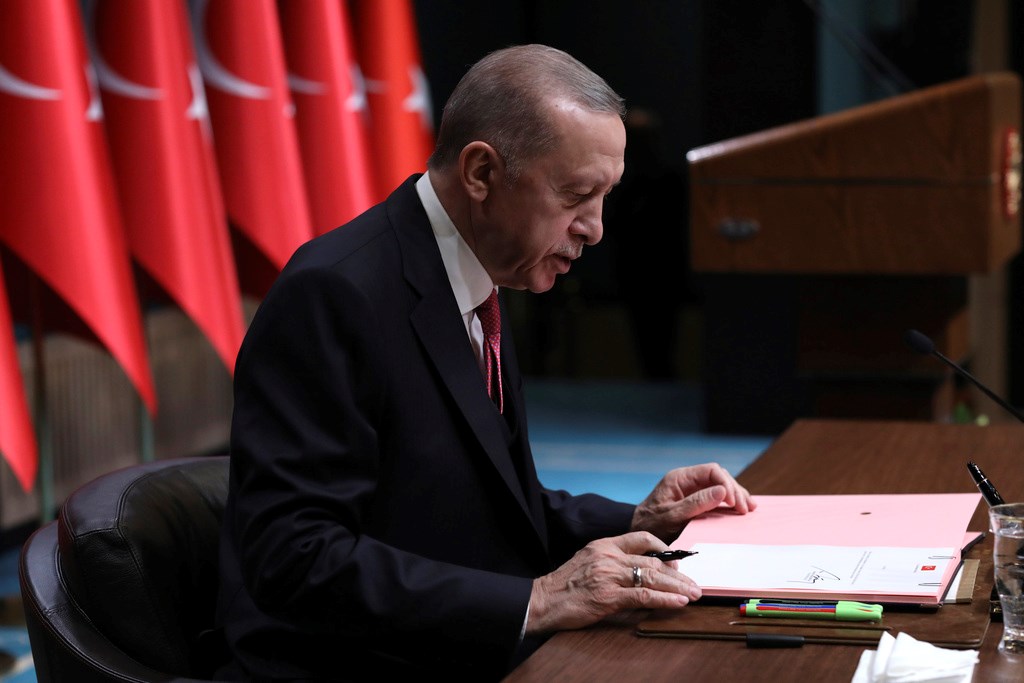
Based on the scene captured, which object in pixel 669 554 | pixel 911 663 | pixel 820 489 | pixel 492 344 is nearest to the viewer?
pixel 911 663

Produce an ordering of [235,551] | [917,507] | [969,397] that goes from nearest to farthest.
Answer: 1. [235,551]
2. [917,507]
3. [969,397]

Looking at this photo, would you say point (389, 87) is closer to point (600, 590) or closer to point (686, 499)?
point (686, 499)

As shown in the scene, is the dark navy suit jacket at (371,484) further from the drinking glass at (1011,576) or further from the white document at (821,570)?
the drinking glass at (1011,576)

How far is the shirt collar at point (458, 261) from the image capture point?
1.51m

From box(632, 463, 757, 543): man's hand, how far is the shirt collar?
33 centimetres

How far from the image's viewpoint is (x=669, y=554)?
52.0 inches

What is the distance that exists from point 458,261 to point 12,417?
71.1 inches

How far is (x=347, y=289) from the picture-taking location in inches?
53.4

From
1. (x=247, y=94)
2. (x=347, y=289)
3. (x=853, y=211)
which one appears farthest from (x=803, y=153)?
(x=347, y=289)

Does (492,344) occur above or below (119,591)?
above

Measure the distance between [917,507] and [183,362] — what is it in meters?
4.45

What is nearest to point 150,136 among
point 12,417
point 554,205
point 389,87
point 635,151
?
point 12,417

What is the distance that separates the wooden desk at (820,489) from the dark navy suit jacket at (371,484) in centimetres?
12

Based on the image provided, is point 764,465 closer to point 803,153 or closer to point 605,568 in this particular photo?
point 605,568
